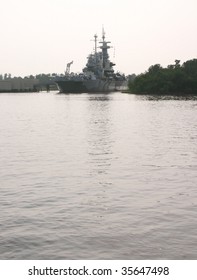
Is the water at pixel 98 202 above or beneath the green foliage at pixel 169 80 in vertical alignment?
beneath

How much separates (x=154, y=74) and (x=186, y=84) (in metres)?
12.6

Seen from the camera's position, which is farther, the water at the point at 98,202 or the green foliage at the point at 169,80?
the green foliage at the point at 169,80

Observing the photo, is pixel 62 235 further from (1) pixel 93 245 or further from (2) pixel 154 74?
(2) pixel 154 74

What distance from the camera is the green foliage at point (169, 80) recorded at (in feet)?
535

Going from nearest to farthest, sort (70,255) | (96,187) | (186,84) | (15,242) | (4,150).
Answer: (70,255)
(15,242)
(96,187)
(4,150)
(186,84)

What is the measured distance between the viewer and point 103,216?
54.1 ft

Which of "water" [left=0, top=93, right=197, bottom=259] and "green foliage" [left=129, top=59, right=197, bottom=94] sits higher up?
"green foliage" [left=129, top=59, right=197, bottom=94]

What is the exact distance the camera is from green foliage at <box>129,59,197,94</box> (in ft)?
535

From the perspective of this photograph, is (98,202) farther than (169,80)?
No

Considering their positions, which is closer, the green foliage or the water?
the water

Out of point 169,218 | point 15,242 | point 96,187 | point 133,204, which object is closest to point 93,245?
point 15,242

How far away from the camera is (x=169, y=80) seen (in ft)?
538

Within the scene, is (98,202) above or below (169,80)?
below

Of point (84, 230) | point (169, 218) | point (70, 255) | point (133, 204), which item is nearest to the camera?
point (70, 255)
